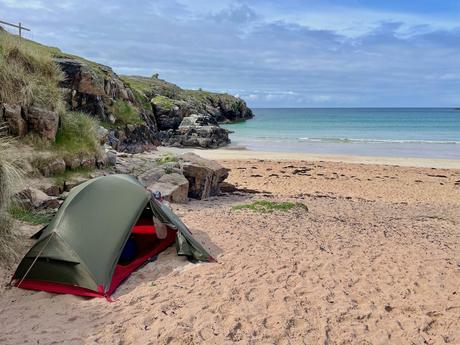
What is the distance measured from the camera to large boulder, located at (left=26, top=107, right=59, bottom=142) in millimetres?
10759

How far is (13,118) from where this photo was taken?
10.2 m

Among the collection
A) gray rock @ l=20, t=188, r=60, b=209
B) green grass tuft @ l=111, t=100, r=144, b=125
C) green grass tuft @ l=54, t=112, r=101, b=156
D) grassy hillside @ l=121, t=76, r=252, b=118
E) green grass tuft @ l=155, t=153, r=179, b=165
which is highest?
grassy hillside @ l=121, t=76, r=252, b=118

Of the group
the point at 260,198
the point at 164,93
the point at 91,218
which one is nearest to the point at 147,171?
the point at 260,198

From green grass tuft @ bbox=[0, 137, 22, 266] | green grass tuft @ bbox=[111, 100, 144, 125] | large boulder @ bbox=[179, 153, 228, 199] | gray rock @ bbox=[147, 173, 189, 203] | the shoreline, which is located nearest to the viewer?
green grass tuft @ bbox=[0, 137, 22, 266]

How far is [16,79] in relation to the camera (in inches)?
427

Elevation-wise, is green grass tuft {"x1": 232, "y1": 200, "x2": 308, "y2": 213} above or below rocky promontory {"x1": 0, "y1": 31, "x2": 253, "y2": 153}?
below

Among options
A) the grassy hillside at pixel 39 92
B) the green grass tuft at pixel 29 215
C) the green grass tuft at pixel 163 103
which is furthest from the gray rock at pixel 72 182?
the green grass tuft at pixel 163 103

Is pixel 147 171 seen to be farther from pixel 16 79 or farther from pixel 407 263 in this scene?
pixel 407 263

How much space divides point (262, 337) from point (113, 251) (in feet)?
8.87

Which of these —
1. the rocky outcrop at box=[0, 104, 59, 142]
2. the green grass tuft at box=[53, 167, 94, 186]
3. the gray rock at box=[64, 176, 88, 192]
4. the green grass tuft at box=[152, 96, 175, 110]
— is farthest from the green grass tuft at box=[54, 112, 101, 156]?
the green grass tuft at box=[152, 96, 175, 110]

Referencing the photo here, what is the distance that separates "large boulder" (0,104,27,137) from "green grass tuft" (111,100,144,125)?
11819 mm

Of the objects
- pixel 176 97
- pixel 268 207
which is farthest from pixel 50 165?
pixel 176 97

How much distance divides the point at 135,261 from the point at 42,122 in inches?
204

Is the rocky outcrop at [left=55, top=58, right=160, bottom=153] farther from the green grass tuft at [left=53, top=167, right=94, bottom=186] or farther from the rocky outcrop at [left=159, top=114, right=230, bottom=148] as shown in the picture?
the rocky outcrop at [left=159, top=114, right=230, bottom=148]
